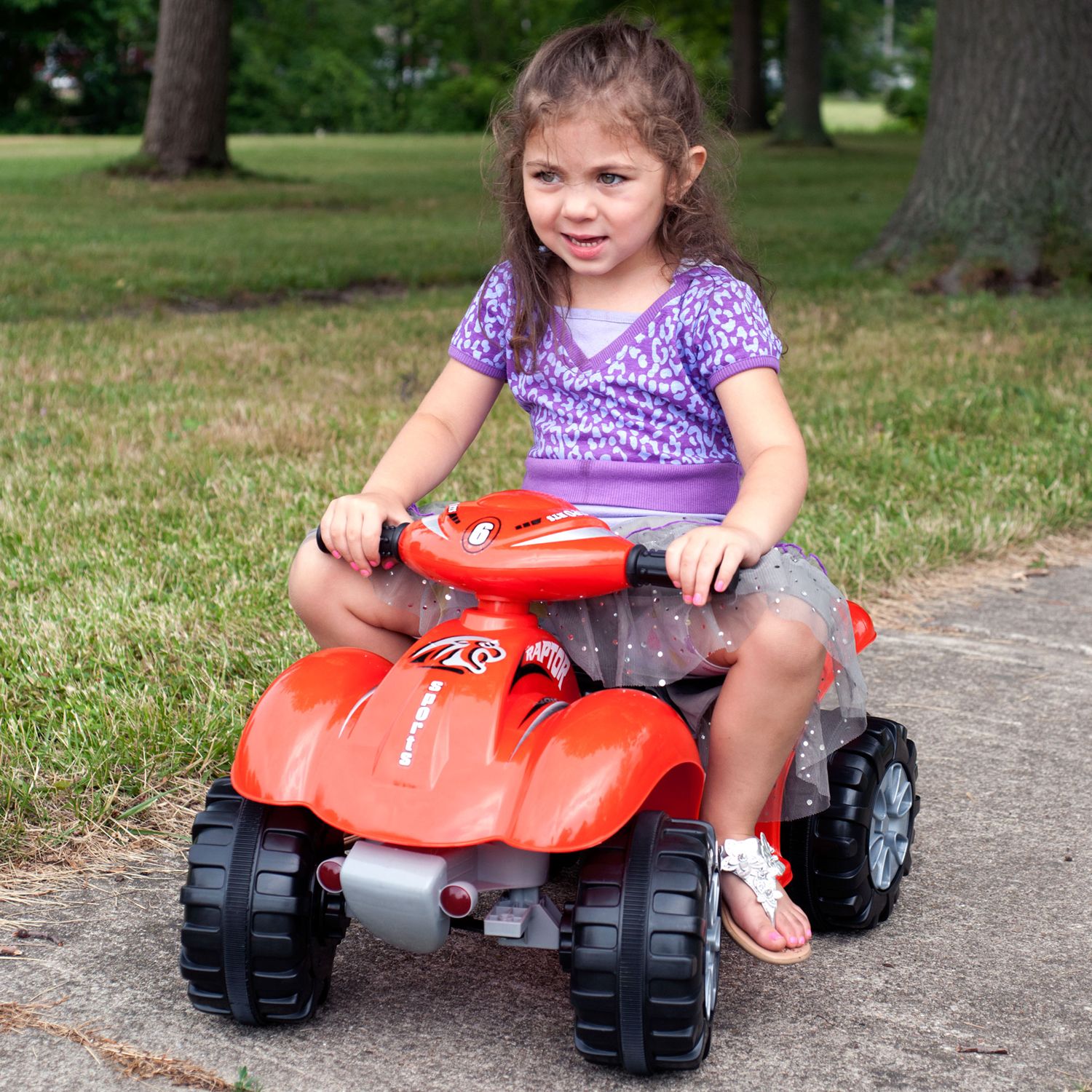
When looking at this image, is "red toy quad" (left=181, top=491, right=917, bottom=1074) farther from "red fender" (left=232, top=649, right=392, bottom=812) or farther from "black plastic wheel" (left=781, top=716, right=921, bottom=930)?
"black plastic wheel" (left=781, top=716, right=921, bottom=930)

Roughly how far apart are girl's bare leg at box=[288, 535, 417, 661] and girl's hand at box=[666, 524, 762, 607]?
55 centimetres

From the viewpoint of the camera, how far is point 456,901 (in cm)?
188

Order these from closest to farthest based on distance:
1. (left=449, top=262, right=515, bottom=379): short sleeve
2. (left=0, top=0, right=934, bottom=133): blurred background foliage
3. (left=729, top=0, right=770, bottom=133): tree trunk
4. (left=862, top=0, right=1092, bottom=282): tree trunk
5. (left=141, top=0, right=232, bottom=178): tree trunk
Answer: (left=449, top=262, right=515, bottom=379): short sleeve → (left=862, top=0, right=1092, bottom=282): tree trunk → (left=141, top=0, right=232, bottom=178): tree trunk → (left=729, top=0, right=770, bottom=133): tree trunk → (left=0, top=0, right=934, bottom=133): blurred background foliage

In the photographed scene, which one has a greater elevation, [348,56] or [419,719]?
[348,56]

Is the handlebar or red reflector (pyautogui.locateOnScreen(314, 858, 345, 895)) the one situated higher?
the handlebar

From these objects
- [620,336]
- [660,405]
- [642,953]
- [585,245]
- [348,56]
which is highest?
[348,56]

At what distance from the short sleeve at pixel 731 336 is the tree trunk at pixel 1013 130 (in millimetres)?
6881

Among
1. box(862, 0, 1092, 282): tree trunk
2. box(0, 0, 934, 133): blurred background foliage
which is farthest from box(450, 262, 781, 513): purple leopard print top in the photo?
box(0, 0, 934, 133): blurred background foliage

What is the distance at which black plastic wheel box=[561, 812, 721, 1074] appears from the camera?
186 cm

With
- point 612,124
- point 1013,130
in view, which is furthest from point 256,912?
point 1013,130

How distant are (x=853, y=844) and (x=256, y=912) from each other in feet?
3.16

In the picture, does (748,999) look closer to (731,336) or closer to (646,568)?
(646,568)

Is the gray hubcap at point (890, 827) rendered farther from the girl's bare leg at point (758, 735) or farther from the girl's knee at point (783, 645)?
the girl's knee at point (783, 645)

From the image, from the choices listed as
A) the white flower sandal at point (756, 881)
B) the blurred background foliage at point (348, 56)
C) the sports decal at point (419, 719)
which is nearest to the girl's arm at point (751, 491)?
the sports decal at point (419, 719)
